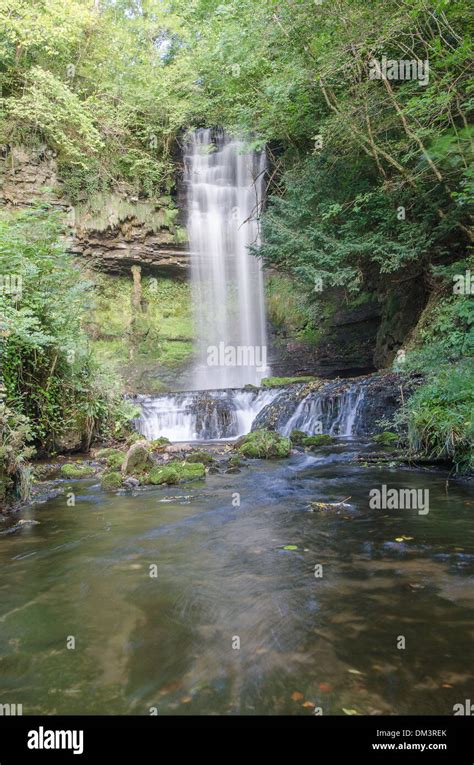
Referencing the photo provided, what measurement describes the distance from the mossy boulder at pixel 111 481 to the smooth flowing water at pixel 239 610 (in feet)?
4.12

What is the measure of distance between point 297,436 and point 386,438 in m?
2.00

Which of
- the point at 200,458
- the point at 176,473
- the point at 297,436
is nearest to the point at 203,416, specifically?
the point at 297,436

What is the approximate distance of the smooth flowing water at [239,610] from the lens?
2436 mm

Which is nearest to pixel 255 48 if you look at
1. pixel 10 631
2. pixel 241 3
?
pixel 241 3

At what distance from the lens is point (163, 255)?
815 inches

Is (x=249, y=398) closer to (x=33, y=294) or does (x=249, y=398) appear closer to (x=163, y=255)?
(x=33, y=294)

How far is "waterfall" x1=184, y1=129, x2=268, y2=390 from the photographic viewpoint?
21.1 metres

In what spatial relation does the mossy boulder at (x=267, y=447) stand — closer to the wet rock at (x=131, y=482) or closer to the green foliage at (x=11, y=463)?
the wet rock at (x=131, y=482)

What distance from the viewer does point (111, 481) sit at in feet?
24.2

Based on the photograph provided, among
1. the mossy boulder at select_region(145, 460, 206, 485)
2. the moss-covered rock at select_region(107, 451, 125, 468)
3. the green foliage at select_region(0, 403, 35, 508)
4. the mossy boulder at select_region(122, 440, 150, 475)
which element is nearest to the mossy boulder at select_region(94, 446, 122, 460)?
the moss-covered rock at select_region(107, 451, 125, 468)

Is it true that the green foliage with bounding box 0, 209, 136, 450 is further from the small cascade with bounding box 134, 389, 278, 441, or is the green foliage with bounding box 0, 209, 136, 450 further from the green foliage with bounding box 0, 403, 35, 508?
the small cascade with bounding box 134, 389, 278, 441

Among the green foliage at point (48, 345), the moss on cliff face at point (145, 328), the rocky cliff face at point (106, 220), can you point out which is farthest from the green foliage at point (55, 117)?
the green foliage at point (48, 345)
